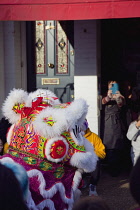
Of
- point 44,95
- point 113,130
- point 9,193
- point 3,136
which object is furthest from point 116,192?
point 9,193

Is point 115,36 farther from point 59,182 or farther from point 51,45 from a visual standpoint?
point 59,182

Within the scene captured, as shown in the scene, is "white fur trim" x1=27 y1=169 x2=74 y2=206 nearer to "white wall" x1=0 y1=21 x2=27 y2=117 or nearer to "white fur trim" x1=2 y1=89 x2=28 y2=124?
"white fur trim" x1=2 y1=89 x2=28 y2=124

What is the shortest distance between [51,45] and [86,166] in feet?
14.6

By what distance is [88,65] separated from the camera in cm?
662

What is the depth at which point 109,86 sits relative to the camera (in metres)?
6.53

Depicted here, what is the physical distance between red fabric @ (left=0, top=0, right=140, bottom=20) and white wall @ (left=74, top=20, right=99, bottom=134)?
54.0 inches

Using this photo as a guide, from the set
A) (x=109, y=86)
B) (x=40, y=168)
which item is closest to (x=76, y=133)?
(x=40, y=168)

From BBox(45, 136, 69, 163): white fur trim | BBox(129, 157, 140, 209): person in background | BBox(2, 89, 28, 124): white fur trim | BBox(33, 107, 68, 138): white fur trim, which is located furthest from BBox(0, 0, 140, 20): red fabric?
BBox(129, 157, 140, 209): person in background

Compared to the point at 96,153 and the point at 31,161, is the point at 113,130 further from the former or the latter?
the point at 31,161

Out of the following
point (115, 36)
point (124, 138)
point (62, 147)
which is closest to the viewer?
point (62, 147)

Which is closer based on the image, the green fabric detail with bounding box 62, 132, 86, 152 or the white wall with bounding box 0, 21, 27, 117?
the green fabric detail with bounding box 62, 132, 86, 152

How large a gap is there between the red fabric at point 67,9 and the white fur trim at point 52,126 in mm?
2225

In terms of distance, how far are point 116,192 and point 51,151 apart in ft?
8.98

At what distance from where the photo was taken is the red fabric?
5.12 metres
